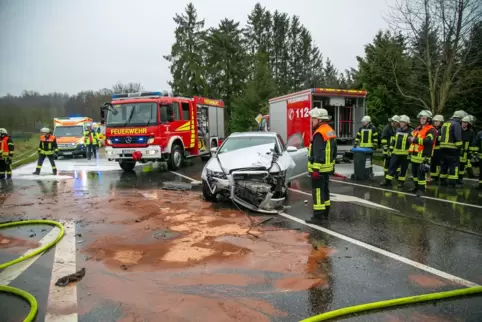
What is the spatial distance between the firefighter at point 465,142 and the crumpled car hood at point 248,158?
5.58 m

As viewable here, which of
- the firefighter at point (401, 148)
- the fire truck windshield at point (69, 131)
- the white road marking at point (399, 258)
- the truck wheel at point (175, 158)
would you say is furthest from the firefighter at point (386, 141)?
the fire truck windshield at point (69, 131)

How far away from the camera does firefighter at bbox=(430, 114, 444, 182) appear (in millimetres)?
9561

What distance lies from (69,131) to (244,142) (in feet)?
49.2

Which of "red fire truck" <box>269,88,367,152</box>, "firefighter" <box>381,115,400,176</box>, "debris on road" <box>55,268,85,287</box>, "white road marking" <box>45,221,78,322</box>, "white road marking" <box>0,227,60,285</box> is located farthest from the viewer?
"red fire truck" <box>269,88,367,152</box>

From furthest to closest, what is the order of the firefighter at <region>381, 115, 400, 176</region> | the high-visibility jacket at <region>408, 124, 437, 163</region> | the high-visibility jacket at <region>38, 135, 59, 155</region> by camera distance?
the high-visibility jacket at <region>38, 135, 59, 155</region> < the firefighter at <region>381, 115, 400, 176</region> < the high-visibility jacket at <region>408, 124, 437, 163</region>

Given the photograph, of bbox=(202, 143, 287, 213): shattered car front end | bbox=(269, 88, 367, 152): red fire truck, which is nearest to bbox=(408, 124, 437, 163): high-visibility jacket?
bbox=(202, 143, 287, 213): shattered car front end

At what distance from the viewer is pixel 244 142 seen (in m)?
8.81

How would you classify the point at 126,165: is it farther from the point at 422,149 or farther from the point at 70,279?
the point at 70,279

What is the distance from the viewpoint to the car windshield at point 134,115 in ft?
40.8

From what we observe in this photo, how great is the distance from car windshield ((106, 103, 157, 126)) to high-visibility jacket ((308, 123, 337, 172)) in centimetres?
733

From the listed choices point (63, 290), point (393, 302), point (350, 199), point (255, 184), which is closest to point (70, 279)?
point (63, 290)

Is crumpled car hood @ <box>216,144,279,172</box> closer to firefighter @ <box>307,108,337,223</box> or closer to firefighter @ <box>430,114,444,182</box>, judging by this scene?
firefighter @ <box>307,108,337,223</box>

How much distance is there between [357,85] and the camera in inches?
848

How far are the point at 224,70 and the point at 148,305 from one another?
35486 millimetres
